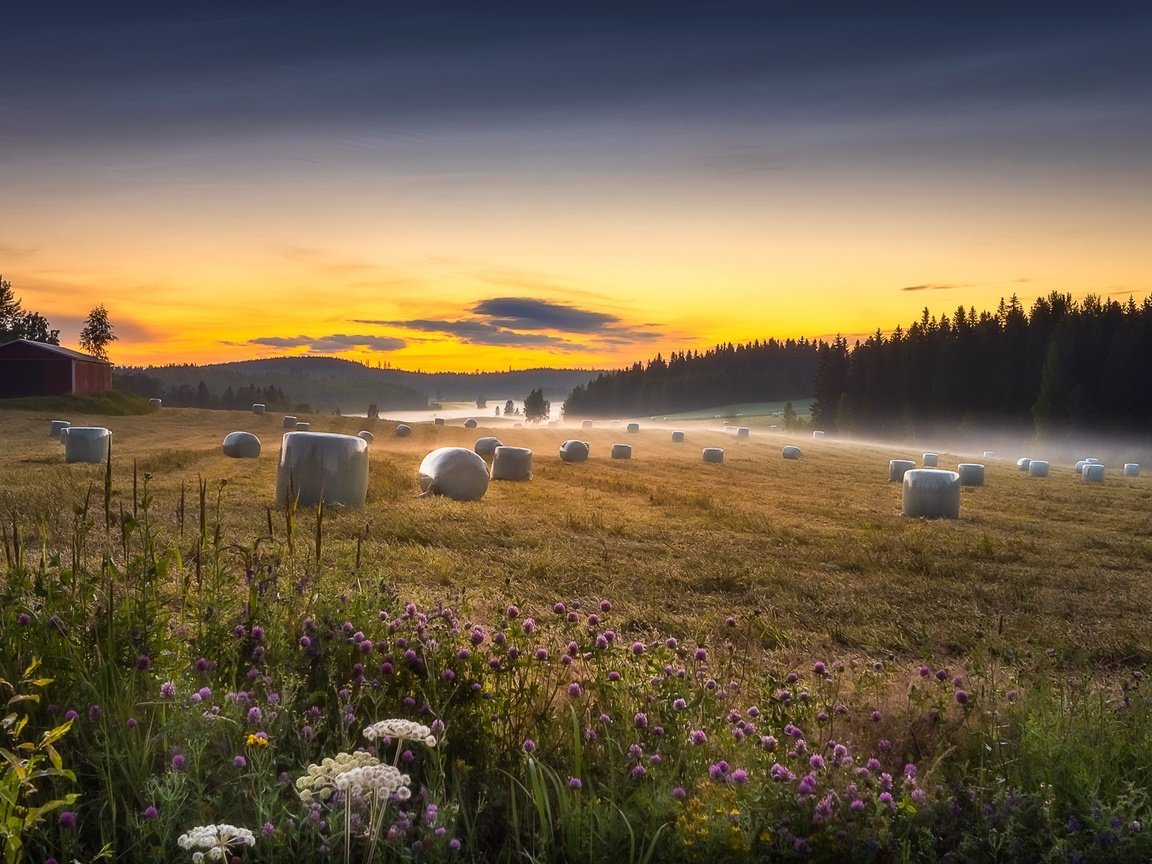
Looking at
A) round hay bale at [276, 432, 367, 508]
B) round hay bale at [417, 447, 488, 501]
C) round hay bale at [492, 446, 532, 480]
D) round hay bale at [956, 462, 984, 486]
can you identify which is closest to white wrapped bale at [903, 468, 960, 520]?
round hay bale at [492, 446, 532, 480]

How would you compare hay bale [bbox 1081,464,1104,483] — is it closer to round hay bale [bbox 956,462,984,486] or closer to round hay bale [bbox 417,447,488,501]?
round hay bale [bbox 956,462,984,486]

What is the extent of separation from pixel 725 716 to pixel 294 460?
44.5 feet

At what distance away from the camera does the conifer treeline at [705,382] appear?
166 m

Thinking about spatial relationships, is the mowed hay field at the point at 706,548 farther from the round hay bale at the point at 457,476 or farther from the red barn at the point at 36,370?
the red barn at the point at 36,370

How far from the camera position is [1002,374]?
3132 inches

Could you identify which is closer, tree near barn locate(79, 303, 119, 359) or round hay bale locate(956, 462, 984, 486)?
round hay bale locate(956, 462, 984, 486)

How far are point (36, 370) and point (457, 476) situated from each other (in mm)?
57619

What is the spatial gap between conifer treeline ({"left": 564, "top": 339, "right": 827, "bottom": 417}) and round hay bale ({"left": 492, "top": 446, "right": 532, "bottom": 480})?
14127 cm

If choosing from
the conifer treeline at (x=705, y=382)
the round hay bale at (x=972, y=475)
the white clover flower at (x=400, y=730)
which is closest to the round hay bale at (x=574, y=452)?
the round hay bale at (x=972, y=475)

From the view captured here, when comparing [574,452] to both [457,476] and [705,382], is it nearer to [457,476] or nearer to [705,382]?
[457,476]

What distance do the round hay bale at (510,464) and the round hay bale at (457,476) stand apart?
169 inches

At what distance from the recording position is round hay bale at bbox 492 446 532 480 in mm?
23984

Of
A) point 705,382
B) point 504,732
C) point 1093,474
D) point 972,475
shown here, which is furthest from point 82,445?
point 705,382

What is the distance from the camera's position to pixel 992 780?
14.6ft
